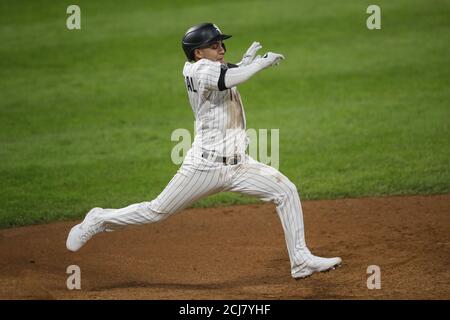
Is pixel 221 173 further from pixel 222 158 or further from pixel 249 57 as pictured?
pixel 249 57

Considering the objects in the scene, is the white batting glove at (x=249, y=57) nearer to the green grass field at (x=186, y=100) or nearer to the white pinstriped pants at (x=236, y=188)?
the white pinstriped pants at (x=236, y=188)

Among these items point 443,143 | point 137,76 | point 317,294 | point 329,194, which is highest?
point 137,76

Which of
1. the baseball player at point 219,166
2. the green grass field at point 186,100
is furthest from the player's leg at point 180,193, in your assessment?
the green grass field at point 186,100

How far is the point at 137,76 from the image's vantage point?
1184 centimetres

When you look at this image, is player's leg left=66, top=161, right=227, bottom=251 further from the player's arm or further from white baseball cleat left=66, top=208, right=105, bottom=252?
the player's arm

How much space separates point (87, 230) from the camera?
5633 mm

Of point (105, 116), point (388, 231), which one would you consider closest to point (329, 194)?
point (388, 231)

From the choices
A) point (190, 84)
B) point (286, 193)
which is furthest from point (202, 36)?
point (286, 193)

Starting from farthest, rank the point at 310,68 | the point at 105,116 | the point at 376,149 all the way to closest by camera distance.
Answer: the point at 310,68, the point at 105,116, the point at 376,149

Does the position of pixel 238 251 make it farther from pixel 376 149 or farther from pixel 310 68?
pixel 310 68

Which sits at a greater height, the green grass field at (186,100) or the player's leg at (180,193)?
the green grass field at (186,100)

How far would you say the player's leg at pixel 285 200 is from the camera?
5340 mm

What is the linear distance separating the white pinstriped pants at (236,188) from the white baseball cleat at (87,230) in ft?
1.33

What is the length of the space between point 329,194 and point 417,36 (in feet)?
17.8
